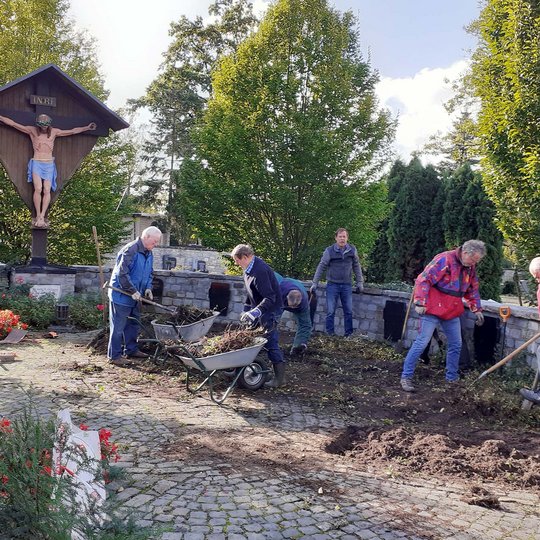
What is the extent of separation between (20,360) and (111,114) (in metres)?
5.21

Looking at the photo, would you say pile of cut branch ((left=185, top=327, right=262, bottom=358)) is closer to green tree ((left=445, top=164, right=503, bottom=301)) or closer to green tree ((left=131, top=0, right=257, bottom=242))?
green tree ((left=445, top=164, right=503, bottom=301))

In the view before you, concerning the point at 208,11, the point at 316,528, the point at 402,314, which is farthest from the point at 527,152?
the point at 208,11

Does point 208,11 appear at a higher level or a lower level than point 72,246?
higher

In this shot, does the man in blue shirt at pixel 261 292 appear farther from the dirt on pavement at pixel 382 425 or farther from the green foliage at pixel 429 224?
the green foliage at pixel 429 224

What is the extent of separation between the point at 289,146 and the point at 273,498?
8561 mm

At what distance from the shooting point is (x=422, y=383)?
6734mm

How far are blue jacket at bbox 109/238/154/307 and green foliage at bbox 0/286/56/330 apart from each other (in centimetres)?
269

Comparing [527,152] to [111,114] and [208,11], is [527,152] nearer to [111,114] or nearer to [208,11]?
[111,114]

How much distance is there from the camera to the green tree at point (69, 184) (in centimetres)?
1380

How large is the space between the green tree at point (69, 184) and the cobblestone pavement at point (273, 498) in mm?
9676

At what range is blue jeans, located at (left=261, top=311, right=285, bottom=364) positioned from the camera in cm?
591

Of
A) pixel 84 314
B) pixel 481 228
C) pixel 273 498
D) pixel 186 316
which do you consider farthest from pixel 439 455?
pixel 481 228

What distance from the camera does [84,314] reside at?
9.31 m

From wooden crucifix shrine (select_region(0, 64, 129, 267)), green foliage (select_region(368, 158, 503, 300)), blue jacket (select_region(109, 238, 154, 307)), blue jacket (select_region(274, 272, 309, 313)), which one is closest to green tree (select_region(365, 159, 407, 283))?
green foliage (select_region(368, 158, 503, 300))
